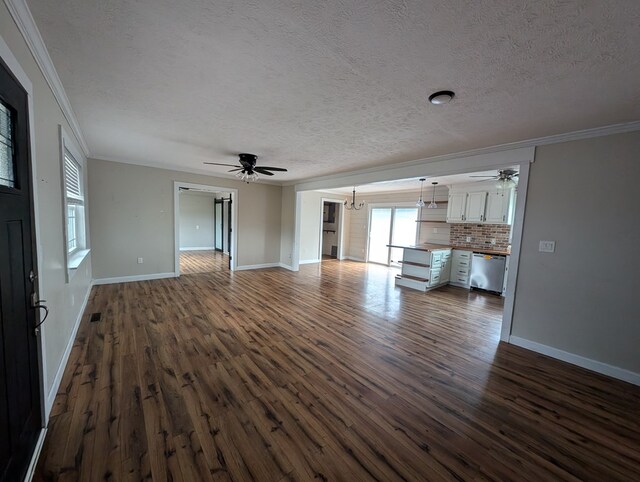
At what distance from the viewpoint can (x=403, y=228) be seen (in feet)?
25.5

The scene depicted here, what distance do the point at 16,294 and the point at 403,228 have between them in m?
7.70

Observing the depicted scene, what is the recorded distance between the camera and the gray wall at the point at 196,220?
30.2 feet

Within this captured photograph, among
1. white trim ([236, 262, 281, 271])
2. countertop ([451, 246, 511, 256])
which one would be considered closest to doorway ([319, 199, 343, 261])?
white trim ([236, 262, 281, 271])

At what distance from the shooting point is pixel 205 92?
2111 mm

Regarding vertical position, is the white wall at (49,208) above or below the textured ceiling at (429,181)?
below

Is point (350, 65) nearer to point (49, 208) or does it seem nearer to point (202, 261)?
point (49, 208)

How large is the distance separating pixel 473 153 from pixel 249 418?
3.90 metres

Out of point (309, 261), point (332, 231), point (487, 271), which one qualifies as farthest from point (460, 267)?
point (332, 231)

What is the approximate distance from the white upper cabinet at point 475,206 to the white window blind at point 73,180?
22.9ft

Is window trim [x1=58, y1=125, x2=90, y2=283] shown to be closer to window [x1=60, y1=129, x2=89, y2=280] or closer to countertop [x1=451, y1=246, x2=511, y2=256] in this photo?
window [x1=60, y1=129, x2=89, y2=280]

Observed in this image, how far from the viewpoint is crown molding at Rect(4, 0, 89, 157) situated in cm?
128

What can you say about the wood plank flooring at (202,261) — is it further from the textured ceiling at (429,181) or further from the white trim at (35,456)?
the white trim at (35,456)

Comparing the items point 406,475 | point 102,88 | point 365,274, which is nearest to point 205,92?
point 102,88

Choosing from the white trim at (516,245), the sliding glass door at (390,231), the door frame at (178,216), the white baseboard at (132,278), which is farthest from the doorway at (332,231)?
the white trim at (516,245)
